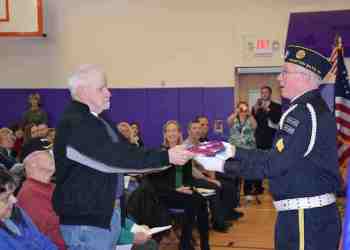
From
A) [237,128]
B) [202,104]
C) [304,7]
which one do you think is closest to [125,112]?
[202,104]

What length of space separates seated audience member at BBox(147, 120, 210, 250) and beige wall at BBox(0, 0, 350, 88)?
20.4ft

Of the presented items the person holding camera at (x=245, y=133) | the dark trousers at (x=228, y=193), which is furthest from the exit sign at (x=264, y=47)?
the dark trousers at (x=228, y=193)

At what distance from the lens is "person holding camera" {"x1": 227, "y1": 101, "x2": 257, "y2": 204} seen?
386 inches

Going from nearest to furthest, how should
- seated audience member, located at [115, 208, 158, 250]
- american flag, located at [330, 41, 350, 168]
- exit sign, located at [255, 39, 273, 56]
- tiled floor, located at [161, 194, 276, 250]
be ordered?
seated audience member, located at [115, 208, 158, 250]
tiled floor, located at [161, 194, 276, 250]
american flag, located at [330, 41, 350, 168]
exit sign, located at [255, 39, 273, 56]

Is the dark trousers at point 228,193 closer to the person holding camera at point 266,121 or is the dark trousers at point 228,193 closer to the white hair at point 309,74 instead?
the person holding camera at point 266,121

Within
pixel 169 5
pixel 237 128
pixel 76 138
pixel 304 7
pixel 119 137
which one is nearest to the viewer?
pixel 76 138

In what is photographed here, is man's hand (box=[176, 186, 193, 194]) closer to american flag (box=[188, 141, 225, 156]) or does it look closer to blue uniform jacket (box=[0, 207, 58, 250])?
blue uniform jacket (box=[0, 207, 58, 250])

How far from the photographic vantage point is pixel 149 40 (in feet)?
42.3

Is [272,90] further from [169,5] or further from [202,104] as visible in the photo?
[169,5]

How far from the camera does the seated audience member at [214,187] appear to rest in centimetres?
732

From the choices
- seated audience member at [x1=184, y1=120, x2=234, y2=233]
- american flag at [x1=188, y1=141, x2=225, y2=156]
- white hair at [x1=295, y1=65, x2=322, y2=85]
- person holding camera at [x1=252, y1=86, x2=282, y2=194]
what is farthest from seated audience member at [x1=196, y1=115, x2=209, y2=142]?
white hair at [x1=295, y1=65, x2=322, y2=85]

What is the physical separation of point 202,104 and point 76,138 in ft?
32.1

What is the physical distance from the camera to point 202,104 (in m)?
12.6

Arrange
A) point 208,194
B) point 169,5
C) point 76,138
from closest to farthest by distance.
Answer: 1. point 76,138
2. point 208,194
3. point 169,5
